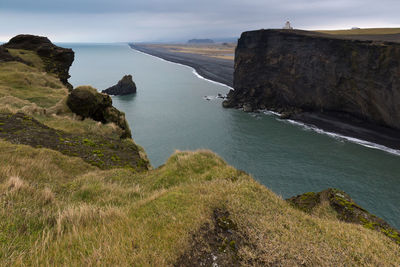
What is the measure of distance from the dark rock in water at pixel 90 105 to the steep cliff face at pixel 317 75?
161ft

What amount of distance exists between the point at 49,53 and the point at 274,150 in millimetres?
45798

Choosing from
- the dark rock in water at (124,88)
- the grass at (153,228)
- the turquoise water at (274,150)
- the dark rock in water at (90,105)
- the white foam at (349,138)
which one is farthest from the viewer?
the dark rock in water at (124,88)

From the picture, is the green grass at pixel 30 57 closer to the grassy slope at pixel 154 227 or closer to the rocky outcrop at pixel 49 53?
the rocky outcrop at pixel 49 53

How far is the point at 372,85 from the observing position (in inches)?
1773

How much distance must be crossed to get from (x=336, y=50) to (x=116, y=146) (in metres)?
56.3

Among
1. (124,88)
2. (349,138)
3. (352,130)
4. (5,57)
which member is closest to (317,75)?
(352,130)

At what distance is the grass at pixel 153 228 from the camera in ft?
14.2

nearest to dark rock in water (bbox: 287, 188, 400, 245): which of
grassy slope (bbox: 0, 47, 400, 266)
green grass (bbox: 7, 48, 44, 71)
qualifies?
grassy slope (bbox: 0, 47, 400, 266)

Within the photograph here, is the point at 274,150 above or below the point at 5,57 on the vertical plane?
below

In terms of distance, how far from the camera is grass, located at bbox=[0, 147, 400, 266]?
14.2 feet

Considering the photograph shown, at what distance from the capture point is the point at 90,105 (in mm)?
20016

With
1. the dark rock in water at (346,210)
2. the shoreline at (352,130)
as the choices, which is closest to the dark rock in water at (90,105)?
the dark rock in water at (346,210)

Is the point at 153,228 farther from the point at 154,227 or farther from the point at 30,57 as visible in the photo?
the point at 30,57

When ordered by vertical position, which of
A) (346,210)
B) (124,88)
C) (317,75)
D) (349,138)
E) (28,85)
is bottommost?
(349,138)
